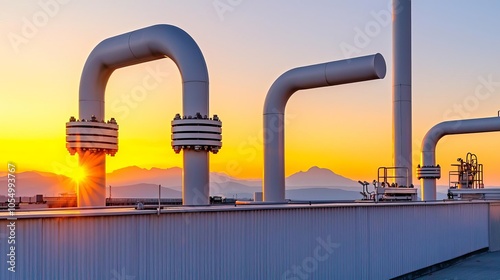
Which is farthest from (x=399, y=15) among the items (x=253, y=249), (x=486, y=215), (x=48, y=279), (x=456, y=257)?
(x=48, y=279)

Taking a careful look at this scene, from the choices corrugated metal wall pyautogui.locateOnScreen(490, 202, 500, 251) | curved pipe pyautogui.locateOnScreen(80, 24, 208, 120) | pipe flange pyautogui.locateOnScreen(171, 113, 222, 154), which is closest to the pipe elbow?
curved pipe pyautogui.locateOnScreen(80, 24, 208, 120)

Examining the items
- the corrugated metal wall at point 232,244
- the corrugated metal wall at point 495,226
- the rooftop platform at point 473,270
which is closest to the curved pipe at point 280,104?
the corrugated metal wall at point 232,244

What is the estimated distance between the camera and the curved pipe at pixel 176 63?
17.3 meters

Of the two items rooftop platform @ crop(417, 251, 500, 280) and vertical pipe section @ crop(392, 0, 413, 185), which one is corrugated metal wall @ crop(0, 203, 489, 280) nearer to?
rooftop platform @ crop(417, 251, 500, 280)

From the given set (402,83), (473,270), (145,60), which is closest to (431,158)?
(402,83)

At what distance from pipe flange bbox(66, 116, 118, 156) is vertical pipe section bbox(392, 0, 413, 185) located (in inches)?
828

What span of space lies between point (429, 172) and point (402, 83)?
1203 cm

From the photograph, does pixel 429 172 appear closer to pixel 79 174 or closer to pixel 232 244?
pixel 79 174

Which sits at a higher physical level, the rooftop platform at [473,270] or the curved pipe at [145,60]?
the curved pipe at [145,60]

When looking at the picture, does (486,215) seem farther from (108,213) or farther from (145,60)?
(108,213)

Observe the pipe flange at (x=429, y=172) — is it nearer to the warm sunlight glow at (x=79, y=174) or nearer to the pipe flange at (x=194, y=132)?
the pipe flange at (x=194, y=132)

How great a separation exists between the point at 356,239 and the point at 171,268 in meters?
8.19

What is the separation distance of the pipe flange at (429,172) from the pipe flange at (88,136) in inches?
1255

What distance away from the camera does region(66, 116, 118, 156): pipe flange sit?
60.7 ft
